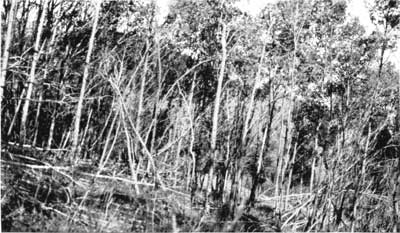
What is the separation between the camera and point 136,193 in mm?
10344

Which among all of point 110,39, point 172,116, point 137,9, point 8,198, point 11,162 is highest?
point 137,9

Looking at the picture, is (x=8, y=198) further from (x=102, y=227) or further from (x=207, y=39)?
(x=207, y=39)

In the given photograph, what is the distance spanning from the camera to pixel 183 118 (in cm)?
1811

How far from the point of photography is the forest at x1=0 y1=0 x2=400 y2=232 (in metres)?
7.66

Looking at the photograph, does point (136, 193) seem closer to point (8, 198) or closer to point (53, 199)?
point (53, 199)

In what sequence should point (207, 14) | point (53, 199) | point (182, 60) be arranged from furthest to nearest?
point (182, 60) → point (207, 14) → point (53, 199)

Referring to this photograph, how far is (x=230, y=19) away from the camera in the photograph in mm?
18438

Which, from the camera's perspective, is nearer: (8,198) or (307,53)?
(8,198)

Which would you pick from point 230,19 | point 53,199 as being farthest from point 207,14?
point 53,199

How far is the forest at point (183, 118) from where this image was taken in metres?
7.66

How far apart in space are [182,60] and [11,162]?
49.2 feet

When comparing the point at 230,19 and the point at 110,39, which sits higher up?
the point at 230,19

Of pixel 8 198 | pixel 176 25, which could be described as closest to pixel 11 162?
pixel 8 198

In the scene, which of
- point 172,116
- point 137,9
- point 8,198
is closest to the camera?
point 8,198
